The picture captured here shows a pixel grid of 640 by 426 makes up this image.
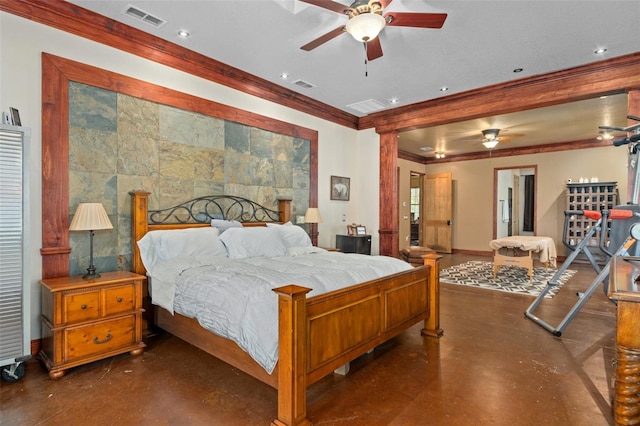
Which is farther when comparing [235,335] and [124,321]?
[124,321]

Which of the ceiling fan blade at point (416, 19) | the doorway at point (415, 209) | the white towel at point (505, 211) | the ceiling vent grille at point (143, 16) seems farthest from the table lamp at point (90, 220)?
the white towel at point (505, 211)

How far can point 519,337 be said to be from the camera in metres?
3.40

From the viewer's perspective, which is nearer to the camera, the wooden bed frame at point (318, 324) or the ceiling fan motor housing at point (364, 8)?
the wooden bed frame at point (318, 324)

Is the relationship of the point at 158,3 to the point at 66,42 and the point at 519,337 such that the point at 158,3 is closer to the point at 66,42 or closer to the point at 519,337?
the point at 66,42

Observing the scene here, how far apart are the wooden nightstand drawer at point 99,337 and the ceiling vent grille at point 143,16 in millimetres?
2789

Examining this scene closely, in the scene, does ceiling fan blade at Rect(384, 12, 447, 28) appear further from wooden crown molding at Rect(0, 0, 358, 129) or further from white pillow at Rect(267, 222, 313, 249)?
white pillow at Rect(267, 222, 313, 249)

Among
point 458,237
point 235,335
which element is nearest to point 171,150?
point 235,335

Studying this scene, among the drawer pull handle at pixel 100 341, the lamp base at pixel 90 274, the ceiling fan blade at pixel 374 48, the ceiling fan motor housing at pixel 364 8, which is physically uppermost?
the ceiling fan motor housing at pixel 364 8

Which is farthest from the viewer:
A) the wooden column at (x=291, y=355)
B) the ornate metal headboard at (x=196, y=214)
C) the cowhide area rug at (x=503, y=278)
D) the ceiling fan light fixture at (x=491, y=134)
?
the ceiling fan light fixture at (x=491, y=134)

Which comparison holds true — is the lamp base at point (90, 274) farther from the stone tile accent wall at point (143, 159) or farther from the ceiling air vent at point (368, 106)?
the ceiling air vent at point (368, 106)

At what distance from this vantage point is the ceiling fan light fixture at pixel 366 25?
8.63 feet

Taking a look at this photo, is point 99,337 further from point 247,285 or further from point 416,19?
point 416,19

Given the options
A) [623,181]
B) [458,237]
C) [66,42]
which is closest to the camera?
[66,42]

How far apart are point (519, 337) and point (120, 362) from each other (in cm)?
377
